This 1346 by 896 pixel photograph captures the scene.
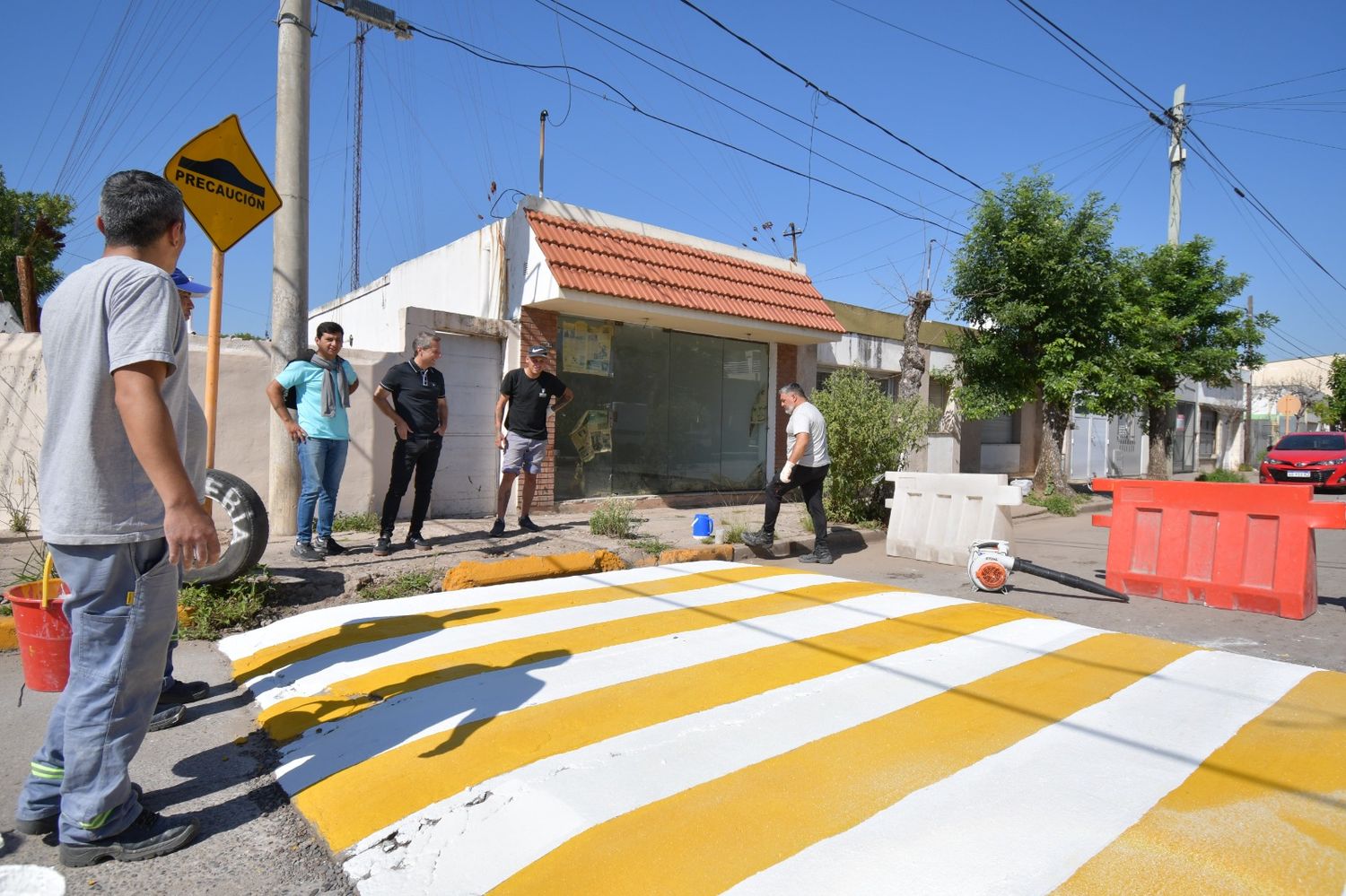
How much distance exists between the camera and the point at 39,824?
7.87 ft

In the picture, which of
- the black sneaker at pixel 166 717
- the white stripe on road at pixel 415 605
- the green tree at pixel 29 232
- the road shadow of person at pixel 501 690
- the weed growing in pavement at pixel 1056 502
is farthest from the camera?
the green tree at pixel 29 232

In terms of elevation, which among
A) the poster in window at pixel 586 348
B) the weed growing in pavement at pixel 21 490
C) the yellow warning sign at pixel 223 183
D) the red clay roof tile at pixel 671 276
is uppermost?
the red clay roof tile at pixel 671 276

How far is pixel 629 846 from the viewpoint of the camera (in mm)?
2262

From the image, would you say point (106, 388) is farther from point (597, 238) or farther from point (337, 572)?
point (597, 238)

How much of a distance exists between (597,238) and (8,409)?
6648 mm

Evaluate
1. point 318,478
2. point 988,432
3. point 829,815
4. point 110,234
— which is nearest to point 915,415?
point 318,478

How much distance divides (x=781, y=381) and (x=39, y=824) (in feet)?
38.8

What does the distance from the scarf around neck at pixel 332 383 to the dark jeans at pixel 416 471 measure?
747 mm

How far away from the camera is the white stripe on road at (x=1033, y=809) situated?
2104 millimetres

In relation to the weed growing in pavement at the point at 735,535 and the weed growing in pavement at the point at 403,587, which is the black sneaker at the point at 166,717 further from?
the weed growing in pavement at the point at 735,535

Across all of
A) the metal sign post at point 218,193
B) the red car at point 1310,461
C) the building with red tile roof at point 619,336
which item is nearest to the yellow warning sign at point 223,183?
the metal sign post at point 218,193

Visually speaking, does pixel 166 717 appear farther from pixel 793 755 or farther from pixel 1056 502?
pixel 1056 502

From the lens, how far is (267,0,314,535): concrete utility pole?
6820 mm

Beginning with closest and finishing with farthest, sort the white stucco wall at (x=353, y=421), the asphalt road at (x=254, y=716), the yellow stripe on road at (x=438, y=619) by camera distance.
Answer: the asphalt road at (x=254, y=716), the yellow stripe on road at (x=438, y=619), the white stucco wall at (x=353, y=421)
